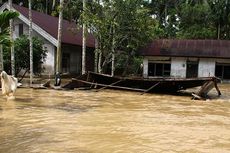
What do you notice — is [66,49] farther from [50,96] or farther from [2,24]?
[2,24]

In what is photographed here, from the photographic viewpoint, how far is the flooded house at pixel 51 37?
93.9 ft

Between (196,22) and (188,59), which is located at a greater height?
(196,22)

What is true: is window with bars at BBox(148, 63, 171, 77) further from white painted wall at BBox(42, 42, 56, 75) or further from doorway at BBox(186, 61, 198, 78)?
white painted wall at BBox(42, 42, 56, 75)

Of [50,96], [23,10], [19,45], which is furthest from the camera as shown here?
[23,10]

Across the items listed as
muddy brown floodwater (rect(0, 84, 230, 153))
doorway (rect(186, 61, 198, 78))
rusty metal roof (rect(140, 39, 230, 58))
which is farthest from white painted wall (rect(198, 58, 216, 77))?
muddy brown floodwater (rect(0, 84, 230, 153))

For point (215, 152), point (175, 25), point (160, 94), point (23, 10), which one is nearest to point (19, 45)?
point (23, 10)

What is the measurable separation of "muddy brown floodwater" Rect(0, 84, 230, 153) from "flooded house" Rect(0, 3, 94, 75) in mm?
11761

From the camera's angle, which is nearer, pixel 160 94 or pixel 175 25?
pixel 160 94

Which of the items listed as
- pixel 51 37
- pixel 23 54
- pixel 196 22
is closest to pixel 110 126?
pixel 23 54

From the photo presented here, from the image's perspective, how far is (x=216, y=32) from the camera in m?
45.7

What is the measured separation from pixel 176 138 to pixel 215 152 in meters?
1.37

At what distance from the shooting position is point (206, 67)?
112 feet

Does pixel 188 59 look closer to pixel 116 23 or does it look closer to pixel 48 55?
Answer: pixel 116 23

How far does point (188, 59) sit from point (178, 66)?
1.09 m
